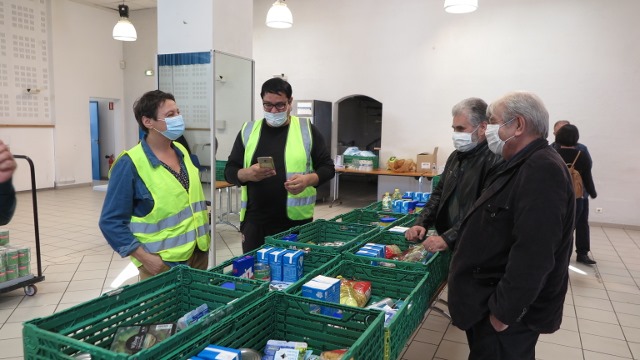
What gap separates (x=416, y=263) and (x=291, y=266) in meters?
0.59

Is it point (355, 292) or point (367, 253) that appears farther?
point (367, 253)

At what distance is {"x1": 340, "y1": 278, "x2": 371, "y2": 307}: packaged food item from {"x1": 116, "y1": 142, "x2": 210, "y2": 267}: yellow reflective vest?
2.69 ft

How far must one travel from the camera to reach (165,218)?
2.18 meters

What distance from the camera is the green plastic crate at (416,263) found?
2158 mm

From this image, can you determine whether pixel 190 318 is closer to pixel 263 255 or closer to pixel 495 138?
pixel 263 255

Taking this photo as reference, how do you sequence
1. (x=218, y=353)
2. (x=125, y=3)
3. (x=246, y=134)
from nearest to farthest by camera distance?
(x=218, y=353), (x=246, y=134), (x=125, y=3)

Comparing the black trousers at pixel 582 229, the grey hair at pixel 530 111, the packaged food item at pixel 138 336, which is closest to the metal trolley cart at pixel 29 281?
the packaged food item at pixel 138 336

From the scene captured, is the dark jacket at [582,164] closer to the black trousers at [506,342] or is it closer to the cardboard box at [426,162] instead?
the cardboard box at [426,162]

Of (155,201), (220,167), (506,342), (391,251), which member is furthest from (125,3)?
(506,342)

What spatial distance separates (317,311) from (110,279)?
12.7 ft

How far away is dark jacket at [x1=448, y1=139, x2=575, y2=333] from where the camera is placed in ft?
5.09

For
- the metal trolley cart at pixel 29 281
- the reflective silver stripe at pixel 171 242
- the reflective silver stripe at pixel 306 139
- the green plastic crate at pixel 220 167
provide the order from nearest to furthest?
the reflective silver stripe at pixel 171 242, the reflective silver stripe at pixel 306 139, the metal trolley cart at pixel 29 281, the green plastic crate at pixel 220 167

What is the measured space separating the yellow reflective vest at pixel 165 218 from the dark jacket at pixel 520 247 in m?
1.29

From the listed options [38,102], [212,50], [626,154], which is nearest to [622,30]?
[626,154]
